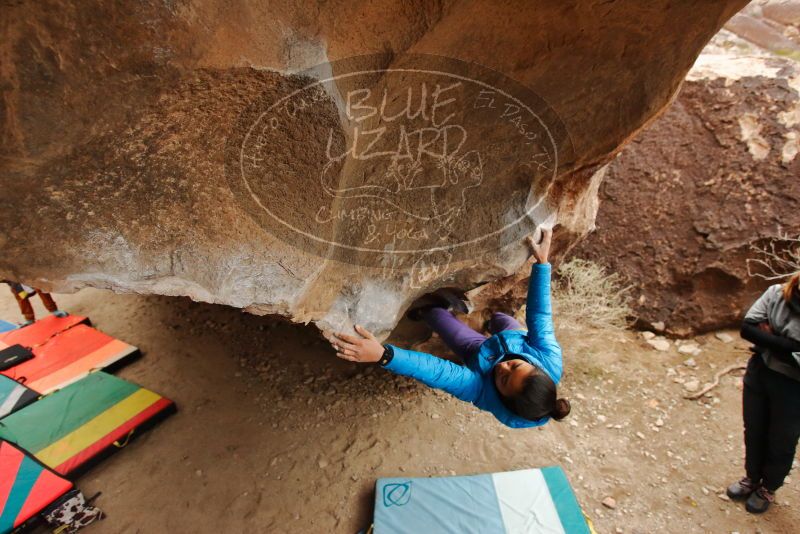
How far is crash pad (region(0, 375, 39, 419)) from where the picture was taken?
2.51m

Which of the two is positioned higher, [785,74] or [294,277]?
[785,74]

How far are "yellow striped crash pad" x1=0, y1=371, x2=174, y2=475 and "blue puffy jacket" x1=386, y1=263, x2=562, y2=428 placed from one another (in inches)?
67.1

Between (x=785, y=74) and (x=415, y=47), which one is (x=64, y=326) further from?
(x=785, y=74)

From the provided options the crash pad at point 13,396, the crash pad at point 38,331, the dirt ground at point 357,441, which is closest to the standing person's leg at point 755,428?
the dirt ground at point 357,441

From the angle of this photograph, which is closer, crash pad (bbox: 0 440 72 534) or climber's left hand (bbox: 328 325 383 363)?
climber's left hand (bbox: 328 325 383 363)

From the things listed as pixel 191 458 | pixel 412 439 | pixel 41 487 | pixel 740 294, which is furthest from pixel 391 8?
pixel 740 294

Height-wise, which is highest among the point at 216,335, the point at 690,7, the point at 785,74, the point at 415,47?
the point at 785,74

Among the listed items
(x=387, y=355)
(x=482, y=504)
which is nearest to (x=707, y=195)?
(x=482, y=504)

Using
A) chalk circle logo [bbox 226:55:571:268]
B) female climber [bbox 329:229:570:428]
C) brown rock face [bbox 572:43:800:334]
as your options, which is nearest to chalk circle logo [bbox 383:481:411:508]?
female climber [bbox 329:229:570:428]

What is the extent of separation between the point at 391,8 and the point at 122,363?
2934 millimetres

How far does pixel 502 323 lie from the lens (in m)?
2.47

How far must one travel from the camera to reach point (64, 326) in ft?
10.7

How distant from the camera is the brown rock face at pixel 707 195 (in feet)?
10.3

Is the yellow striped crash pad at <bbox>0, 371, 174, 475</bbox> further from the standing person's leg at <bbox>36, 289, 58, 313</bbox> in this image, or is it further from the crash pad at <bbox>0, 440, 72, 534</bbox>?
the standing person's leg at <bbox>36, 289, 58, 313</bbox>
